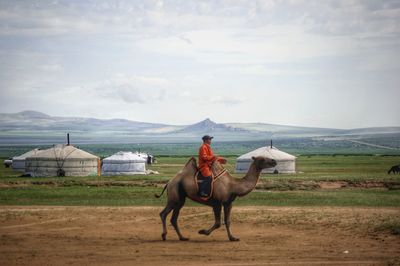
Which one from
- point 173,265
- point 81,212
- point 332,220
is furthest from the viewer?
point 81,212

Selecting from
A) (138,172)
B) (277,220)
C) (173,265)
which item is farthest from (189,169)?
(138,172)

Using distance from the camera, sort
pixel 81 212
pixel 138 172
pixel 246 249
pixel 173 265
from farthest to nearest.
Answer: pixel 138 172 < pixel 81 212 < pixel 246 249 < pixel 173 265

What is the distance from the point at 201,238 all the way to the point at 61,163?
37087 millimetres

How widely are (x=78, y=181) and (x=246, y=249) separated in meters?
31.3

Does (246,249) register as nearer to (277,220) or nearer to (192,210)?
(277,220)

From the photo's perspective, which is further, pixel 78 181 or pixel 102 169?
pixel 102 169

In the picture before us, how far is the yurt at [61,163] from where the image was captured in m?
54.4

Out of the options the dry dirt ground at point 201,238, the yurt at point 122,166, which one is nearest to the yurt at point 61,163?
the yurt at point 122,166

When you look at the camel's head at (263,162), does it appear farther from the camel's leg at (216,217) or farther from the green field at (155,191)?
the green field at (155,191)

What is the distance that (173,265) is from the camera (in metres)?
14.7

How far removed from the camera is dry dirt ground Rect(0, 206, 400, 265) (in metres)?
15.4

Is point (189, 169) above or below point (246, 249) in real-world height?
above

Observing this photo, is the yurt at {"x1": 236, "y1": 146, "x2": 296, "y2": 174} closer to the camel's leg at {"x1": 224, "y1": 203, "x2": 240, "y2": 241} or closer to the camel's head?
the camel's head

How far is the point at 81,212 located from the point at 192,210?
13.1 feet
